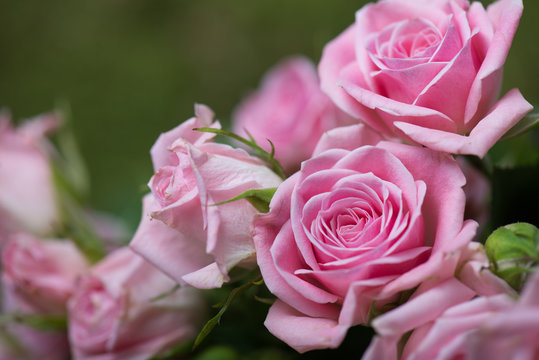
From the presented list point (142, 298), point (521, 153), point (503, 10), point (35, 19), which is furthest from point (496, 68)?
point (35, 19)

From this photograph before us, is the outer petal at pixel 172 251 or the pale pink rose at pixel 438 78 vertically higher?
the pale pink rose at pixel 438 78

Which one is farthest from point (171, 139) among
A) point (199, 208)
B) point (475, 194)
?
point (475, 194)

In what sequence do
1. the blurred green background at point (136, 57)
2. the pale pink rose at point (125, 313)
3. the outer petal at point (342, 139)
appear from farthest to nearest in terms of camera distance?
1. the blurred green background at point (136, 57)
2. the pale pink rose at point (125, 313)
3. the outer petal at point (342, 139)

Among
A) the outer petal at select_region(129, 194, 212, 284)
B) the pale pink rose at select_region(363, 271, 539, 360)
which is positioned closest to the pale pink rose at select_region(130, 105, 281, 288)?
the outer petal at select_region(129, 194, 212, 284)

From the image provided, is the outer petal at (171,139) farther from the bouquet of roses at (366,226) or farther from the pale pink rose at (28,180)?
the pale pink rose at (28,180)

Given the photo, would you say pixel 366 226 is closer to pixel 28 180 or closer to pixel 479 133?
pixel 479 133

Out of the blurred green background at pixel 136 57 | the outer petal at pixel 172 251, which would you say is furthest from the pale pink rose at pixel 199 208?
the blurred green background at pixel 136 57

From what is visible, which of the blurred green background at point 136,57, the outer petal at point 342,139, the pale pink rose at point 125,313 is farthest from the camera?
the blurred green background at point 136,57
